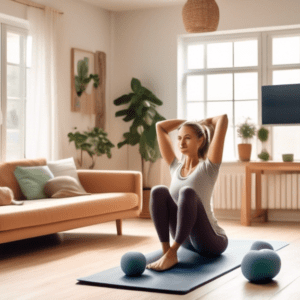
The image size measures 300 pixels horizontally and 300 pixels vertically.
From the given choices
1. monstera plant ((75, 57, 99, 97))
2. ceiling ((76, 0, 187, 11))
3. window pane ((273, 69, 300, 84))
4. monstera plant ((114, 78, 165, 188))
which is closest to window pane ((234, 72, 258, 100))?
window pane ((273, 69, 300, 84))

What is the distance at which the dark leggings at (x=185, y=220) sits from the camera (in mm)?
3340

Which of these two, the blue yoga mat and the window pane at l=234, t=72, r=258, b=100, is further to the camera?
the window pane at l=234, t=72, r=258, b=100

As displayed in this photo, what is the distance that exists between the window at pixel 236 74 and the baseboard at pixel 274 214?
1.97ft

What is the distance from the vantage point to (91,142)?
6414 millimetres

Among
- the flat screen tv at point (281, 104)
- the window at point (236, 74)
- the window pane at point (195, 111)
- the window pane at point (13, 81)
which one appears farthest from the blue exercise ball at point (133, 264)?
the window pane at point (195, 111)

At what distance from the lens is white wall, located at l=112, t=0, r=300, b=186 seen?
6492 mm

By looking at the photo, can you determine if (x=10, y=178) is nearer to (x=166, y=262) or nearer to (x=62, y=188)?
(x=62, y=188)

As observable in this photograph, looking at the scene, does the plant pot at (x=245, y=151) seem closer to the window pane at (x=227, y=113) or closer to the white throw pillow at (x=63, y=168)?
the window pane at (x=227, y=113)

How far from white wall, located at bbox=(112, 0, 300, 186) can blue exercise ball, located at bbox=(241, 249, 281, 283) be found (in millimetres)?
3549

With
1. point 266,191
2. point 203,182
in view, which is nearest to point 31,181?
point 203,182

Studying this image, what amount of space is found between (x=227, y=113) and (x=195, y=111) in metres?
0.40

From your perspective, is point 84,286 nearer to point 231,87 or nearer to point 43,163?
point 43,163

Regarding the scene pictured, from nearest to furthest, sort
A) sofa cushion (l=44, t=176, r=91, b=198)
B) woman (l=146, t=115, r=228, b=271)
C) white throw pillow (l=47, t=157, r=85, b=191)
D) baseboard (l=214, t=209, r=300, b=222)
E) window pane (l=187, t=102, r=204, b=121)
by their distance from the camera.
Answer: woman (l=146, t=115, r=228, b=271), sofa cushion (l=44, t=176, r=91, b=198), white throw pillow (l=47, t=157, r=85, b=191), baseboard (l=214, t=209, r=300, b=222), window pane (l=187, t=102, r=204, b=121)

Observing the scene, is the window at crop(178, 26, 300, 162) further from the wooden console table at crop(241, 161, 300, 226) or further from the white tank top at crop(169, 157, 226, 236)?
the white tank top at crop(169, 157, 226, 236)
